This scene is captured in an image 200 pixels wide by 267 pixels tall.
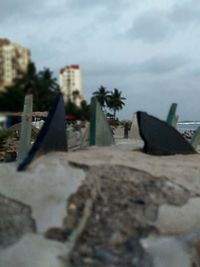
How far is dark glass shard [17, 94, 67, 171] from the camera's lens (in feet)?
15.0

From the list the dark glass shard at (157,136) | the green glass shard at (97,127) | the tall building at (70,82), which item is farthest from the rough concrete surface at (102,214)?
the tall building at (70,82)

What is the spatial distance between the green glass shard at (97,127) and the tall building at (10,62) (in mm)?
966

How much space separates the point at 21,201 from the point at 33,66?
298 centimetres

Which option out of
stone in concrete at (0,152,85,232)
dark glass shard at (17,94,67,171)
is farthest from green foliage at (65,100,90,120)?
stone in concrete at (0,152,85,232)

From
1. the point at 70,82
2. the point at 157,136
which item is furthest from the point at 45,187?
the point at 70,82

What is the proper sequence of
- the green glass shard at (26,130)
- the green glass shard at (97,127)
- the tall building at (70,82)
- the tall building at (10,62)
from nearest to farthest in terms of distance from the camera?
the tall building at (10,62), the green glass shard at (97,127), the green glass shard at (26,130), the tall building at (70,82)

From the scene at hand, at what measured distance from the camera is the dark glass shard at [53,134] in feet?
15.0

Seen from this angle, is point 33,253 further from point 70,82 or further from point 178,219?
point 70,82

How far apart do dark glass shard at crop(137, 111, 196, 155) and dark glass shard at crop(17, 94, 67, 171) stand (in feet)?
2.89

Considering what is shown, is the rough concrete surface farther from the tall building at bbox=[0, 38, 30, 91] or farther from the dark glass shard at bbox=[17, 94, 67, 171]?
the tall building at bbox=[0, 38, 30, 91]

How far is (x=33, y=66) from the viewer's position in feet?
21.9

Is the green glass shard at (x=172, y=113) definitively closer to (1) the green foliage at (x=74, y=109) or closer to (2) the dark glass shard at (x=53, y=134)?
(1) the green foliage at (x=74, y=109)

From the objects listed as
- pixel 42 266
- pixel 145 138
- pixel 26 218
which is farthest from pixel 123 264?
pixel 145 138

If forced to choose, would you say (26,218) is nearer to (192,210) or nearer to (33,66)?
(192,210)
